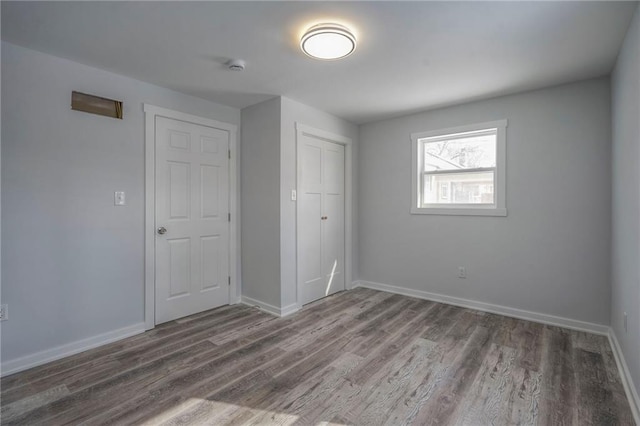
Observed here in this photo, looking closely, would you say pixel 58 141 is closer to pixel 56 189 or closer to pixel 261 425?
pixel 56 189

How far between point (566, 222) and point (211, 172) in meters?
3.70

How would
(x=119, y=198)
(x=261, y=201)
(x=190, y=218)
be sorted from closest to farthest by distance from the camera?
(x=119, y=198)
(x=190, y=218)
(x=261, y=201)

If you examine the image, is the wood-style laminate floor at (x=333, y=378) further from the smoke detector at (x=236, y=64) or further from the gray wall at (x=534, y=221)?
the smoke detector at (x=236, y=64)

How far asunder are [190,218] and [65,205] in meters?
1.07

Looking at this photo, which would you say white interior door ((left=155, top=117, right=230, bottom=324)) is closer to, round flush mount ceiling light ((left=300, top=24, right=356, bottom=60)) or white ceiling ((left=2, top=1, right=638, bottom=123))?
white ceiling ((left=2, top=1, right=638, bottom=123))

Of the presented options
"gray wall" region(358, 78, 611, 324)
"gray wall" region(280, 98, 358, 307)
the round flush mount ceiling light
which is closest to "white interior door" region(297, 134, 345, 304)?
"gray wall" region(280, 98, 358, 307)

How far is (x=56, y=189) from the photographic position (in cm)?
241

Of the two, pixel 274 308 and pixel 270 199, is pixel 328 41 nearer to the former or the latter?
pixel 270 199

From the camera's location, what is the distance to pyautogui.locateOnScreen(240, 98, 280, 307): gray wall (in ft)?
11.1

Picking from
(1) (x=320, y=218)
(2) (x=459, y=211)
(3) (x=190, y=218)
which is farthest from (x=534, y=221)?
(3) (x=190, y=218)

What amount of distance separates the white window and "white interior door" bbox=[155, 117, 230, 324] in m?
2.43

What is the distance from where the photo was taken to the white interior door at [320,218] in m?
3.68

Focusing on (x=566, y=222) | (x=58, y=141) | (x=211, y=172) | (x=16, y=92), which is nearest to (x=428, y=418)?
(x=566, y=222)

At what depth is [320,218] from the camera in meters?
3.95
